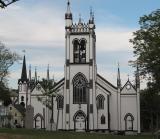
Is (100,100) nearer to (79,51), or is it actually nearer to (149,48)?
(79,51)

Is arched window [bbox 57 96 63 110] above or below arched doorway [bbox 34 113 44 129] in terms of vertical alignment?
above

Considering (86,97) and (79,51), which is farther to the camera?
(79,51)

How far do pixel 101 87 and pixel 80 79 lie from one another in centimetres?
427

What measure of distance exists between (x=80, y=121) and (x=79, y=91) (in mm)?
5468

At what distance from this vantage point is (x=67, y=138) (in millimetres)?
32500

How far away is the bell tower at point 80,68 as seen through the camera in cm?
8238

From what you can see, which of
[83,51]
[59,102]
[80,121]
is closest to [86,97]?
[80,121]

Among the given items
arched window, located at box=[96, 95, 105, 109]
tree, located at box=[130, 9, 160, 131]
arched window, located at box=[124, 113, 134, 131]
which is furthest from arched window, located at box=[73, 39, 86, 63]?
tree, located at box=[130, 9, 160, 131]

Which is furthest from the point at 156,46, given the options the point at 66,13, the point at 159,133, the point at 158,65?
the point at 66,13

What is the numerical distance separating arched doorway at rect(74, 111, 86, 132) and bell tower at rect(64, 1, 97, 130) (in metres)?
0.55

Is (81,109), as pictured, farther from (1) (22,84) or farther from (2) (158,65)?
(1) (22,84)

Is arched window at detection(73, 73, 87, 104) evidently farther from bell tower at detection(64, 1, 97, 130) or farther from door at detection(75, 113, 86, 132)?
door at detection(75, 113, 86, 132)

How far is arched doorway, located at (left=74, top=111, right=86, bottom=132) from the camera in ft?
271

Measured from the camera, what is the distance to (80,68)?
277 ft
